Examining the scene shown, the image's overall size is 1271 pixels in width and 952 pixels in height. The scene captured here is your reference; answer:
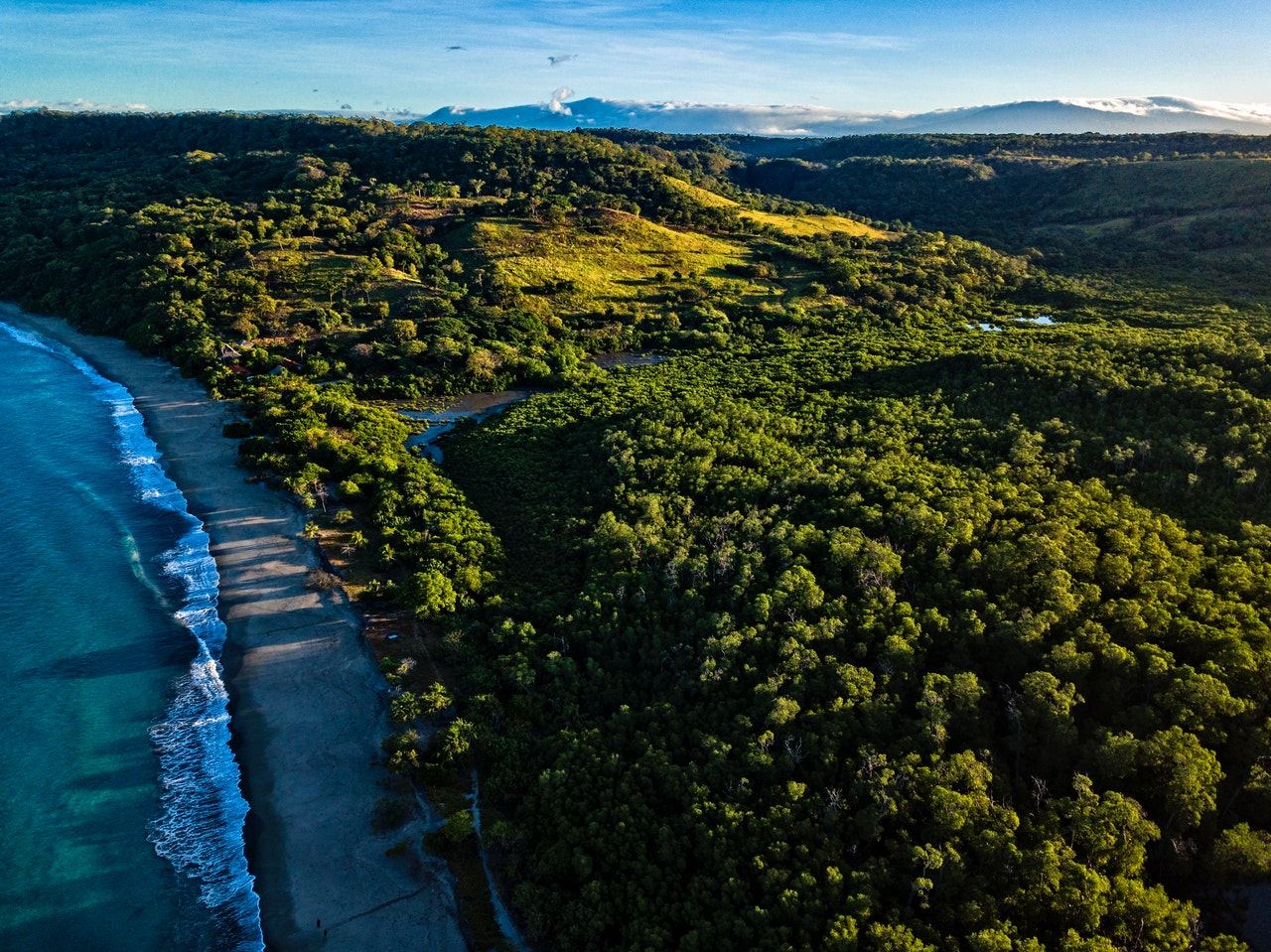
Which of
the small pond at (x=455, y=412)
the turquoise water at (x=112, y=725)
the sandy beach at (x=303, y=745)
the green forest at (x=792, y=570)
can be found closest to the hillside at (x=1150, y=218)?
the green forest at (x=792, y=570)

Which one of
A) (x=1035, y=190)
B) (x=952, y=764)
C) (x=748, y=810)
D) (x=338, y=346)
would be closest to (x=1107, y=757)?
(x=952, y=764)

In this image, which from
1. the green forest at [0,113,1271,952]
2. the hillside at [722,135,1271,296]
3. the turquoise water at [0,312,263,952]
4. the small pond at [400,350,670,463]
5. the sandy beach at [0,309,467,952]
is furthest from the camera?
the hillside at [722,135,1271,296]

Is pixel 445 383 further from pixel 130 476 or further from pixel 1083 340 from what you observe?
pixel 1083 340

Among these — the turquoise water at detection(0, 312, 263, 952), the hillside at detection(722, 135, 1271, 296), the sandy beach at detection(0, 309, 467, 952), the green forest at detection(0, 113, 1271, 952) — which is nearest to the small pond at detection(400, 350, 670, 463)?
the green forest at detection(0, 113, 1271, 952)

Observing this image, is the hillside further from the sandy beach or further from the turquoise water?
the turquoise water

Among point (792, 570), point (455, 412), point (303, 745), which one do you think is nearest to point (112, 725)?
point (303, 745)
